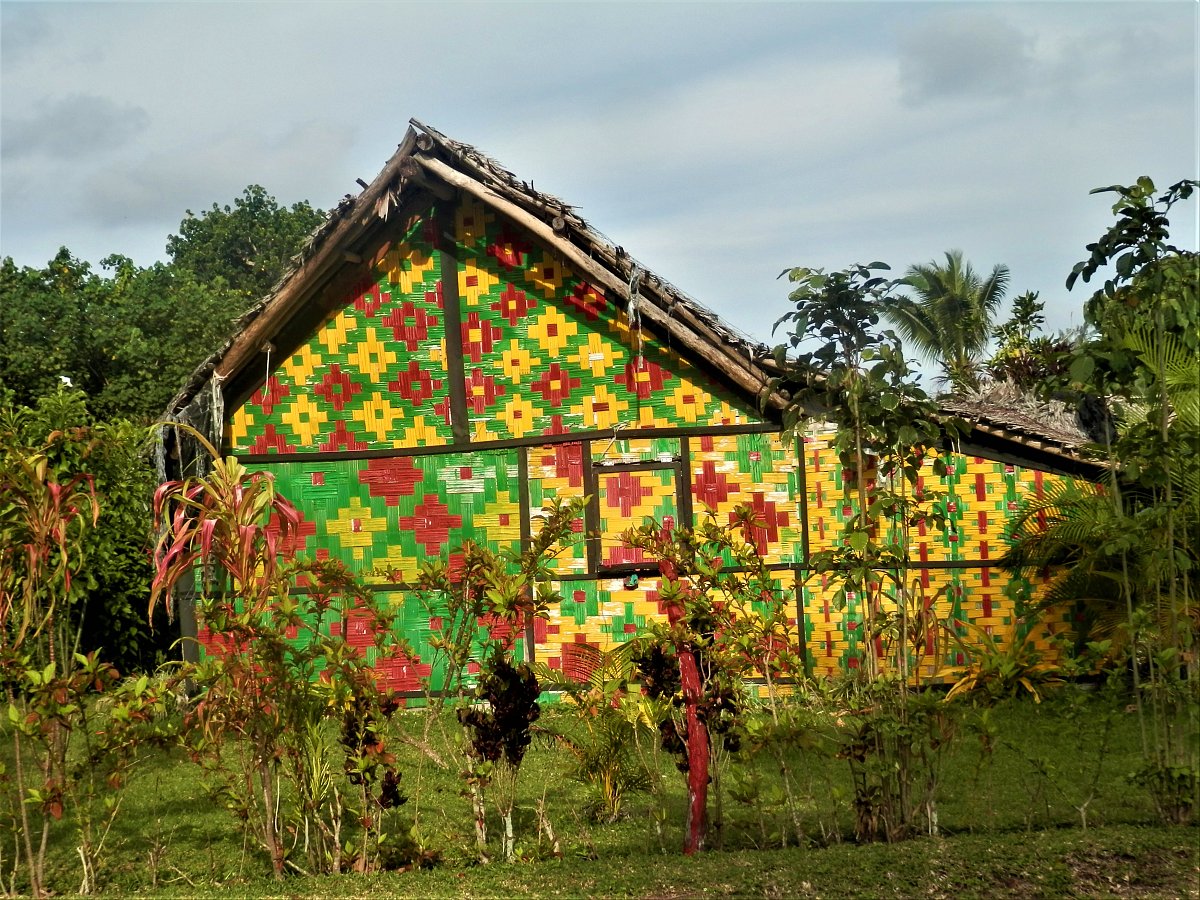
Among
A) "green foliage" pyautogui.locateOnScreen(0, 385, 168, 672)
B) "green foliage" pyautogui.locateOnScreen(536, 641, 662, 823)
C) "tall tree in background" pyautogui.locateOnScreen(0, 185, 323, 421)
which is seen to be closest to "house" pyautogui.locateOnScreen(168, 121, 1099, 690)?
"green foliage" pyautogui.locateOnScreen(536, 641, 662, 823)

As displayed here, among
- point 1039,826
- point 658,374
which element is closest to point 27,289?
point 658,374

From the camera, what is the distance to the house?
910cm

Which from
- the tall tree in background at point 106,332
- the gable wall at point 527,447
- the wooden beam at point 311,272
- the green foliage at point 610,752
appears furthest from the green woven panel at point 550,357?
the tall tree in background at point 106,332

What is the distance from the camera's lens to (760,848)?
5.15 m

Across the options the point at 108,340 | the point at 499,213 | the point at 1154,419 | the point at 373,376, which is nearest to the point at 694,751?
the point at 1154,419

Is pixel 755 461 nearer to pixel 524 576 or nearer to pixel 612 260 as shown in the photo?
pixel 612 260

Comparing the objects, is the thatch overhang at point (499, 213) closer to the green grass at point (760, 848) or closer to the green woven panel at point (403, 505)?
the green woven panel at point (403, 505)

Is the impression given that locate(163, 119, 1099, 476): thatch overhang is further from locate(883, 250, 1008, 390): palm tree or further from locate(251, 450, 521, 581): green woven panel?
locate(883, 250, 1008, 390): palm tree

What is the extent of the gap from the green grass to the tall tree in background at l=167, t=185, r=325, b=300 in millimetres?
30501

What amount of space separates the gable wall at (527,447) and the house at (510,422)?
2cm

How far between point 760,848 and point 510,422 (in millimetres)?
4823

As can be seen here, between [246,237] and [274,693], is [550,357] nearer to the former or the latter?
[274,693]

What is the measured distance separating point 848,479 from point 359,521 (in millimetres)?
3815

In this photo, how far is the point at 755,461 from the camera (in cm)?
914
